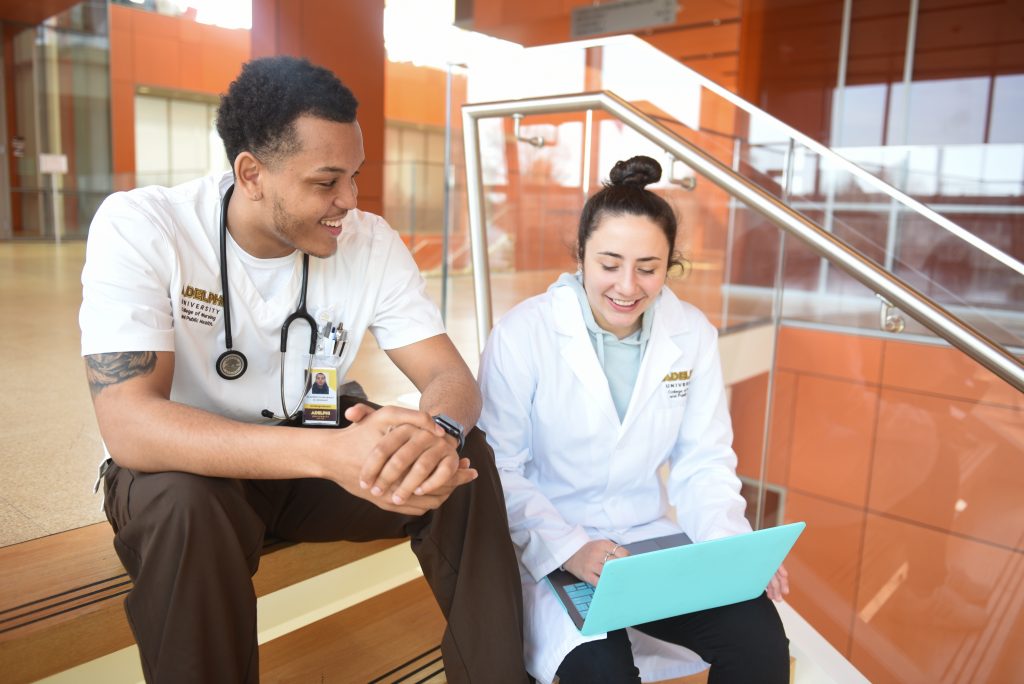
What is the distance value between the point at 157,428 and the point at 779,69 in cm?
708

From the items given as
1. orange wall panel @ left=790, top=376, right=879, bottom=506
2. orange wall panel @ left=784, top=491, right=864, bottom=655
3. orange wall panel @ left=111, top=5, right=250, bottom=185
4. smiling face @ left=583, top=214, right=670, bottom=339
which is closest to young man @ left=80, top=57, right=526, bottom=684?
smiling face @ left=583, top=214, right=670, bottom=339

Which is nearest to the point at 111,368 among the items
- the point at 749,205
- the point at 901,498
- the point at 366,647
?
the point at 366,647

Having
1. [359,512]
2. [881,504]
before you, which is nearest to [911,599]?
[881,504]

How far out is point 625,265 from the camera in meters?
1.58

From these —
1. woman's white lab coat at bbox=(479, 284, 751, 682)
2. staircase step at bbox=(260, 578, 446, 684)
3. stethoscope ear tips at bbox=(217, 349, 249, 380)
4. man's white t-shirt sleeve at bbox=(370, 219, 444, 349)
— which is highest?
man's white t-shirt sleeve at bbox=(370, 219, 444, 349)

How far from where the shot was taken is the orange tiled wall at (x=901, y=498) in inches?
79.4

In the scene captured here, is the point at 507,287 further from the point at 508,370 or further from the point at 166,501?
the point at 166,501

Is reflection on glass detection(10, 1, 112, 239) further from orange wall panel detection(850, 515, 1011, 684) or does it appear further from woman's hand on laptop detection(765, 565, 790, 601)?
woman's hand on laptop detection(765, 565, 790, 601)

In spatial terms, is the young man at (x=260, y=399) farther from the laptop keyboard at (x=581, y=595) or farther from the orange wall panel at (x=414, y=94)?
the orange wall panel at (x=414, y=94)

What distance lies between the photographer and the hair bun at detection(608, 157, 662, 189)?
168cm

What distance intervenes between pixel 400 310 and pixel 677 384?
2.00 feet

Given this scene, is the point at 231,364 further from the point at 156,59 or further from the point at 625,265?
the point at 156,59

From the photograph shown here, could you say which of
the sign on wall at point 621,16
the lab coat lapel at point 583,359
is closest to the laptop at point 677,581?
the lab coat lapel at point 583,359

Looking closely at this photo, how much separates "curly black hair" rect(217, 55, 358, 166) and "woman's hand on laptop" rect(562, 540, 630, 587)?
89cm
